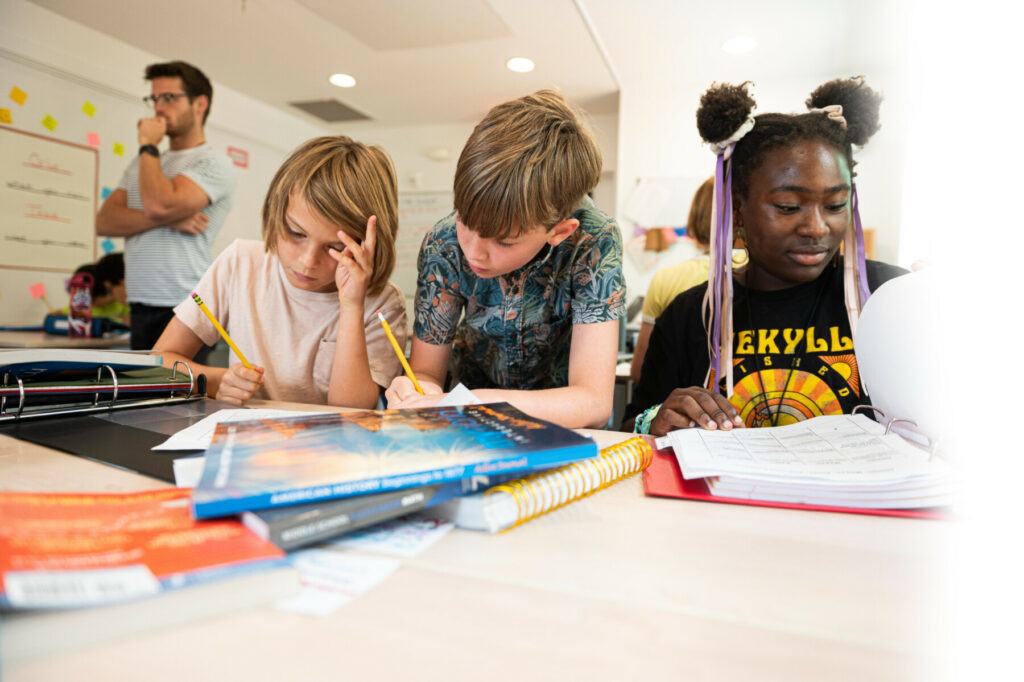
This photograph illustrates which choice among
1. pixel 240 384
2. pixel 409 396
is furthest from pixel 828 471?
pixel 240 384

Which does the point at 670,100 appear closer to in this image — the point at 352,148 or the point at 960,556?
the point at 352,148

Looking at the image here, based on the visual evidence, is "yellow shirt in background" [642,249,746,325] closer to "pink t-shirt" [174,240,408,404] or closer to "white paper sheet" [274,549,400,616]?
"pink t-shirt" [174,240,408,404]

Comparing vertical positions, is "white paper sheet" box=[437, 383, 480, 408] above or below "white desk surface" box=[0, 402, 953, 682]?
above

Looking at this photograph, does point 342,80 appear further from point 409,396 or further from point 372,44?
point 409,396

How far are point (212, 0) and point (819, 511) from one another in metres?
3.53

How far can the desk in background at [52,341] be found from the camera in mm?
2109

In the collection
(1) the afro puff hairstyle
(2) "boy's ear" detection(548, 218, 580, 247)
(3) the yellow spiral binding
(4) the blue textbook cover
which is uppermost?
(1) the afro puff hairstyle

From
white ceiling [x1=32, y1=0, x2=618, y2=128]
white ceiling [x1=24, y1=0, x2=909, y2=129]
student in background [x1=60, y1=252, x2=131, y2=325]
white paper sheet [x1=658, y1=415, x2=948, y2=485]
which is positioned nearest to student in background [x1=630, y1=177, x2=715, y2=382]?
white paper sheet [x1=658, y1=415, x2=948, y2=485]

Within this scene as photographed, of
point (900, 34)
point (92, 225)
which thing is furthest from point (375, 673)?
point (92, 225)

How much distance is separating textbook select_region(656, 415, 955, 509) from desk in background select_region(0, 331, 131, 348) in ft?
7.36

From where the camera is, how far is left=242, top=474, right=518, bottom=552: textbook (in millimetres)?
369

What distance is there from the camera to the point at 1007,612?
13.9 inches

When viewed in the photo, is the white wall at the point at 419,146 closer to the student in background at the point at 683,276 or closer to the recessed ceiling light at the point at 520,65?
the recessed ceiling light at the point at 520,65

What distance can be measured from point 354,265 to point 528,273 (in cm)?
34
